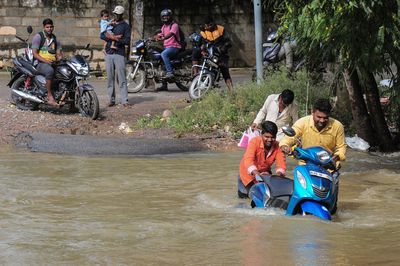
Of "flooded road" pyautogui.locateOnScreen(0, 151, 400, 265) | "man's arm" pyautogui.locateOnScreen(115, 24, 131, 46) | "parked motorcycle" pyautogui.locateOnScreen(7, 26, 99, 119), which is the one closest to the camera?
"flooded road" pyautogui.locateOnScreen(0, 151, 400, 265)

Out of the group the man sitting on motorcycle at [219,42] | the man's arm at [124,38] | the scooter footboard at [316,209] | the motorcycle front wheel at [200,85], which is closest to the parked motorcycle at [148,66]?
the man sitting on motorcycle at [219,42]

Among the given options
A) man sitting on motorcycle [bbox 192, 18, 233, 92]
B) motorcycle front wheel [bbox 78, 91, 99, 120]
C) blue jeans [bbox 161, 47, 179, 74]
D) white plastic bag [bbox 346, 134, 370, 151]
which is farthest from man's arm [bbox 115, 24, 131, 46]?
white plastic bag [bbox 346, 134, 370, 151]

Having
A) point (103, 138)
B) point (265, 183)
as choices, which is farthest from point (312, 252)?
point (103, 138)

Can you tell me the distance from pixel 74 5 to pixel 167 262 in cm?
1573

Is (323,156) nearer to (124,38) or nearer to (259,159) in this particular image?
(259,159)

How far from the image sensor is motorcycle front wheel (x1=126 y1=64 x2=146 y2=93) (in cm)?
1592

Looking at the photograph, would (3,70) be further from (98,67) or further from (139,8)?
(139,8)

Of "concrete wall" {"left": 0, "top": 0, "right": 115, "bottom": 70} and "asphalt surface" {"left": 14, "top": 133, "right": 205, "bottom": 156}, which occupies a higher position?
"concrete wall" {"left": 0, "top": 0, "right": 115, "bottom": 70}

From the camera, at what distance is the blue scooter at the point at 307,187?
6770mm

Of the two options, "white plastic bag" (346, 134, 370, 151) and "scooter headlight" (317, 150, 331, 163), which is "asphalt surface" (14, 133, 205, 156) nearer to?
"white plastic bag" (346, 134, 370, 151)

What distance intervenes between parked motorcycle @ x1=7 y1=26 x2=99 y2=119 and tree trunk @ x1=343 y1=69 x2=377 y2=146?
4.30 m

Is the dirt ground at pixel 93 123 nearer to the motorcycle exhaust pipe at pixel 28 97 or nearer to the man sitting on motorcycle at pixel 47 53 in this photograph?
the motorcycle exhaust pipe at pixel 28 97

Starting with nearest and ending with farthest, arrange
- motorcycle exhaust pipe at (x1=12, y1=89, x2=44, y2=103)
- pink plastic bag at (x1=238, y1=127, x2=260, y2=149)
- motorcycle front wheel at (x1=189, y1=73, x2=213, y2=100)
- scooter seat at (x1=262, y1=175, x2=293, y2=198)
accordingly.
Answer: scooter seat at (x1=262, y1=175, x2=293, y2=198) < pink plastic bag at (x1=238, y1=127, x2=260, y2=149) < motorcycle exhaust pipe at (x1=12, y1=89, x2=44, y2=103) < motorcycle front wheel at (x1=189, y1=73, x2=213, y2=100)

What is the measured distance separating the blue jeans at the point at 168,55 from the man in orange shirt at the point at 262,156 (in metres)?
8.07
